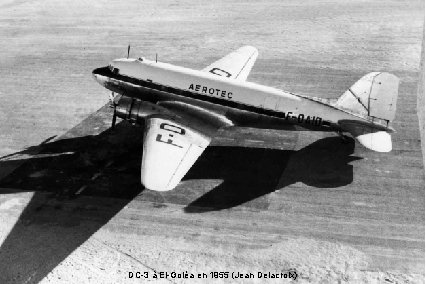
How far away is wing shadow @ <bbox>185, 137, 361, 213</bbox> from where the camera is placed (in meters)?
22.8

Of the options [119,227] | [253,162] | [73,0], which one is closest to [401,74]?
[253,162]

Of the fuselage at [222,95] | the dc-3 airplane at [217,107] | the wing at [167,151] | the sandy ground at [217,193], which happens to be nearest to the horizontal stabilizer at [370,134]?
the dc-3 airplane at [217,107]

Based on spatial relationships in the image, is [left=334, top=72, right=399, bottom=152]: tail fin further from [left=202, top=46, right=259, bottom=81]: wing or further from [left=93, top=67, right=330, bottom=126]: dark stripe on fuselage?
[left=202, top=46, right=259, bottom=81]: wing

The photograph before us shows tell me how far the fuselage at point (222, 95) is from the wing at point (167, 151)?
2.34 meters

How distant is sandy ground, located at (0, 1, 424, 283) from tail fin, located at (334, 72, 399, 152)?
81.4 inches

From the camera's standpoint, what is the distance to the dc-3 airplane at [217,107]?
23.8 m

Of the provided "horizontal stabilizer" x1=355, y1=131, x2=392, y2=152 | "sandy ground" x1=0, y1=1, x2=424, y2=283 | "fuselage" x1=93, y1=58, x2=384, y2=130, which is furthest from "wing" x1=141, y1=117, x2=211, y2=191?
"horizontal stabilizer" x1=355, y1=131, x2=392, y2=152

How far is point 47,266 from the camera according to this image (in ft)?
63.0

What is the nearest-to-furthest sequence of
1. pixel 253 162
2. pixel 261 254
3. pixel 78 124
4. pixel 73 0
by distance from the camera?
pixel 261 254
pixel 253 162
pixel 78 124
pixel 73 0

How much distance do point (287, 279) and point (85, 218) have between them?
948cm

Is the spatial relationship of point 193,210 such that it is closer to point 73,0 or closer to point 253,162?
point 253,162

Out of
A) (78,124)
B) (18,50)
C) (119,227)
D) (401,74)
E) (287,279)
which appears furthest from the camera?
(18,50)

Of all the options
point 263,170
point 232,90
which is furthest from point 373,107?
point 232,90

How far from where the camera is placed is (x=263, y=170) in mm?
24781
